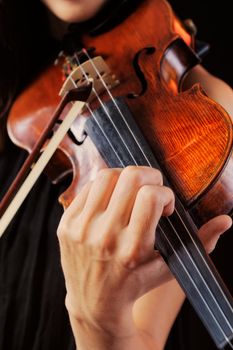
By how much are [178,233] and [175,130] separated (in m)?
0.17

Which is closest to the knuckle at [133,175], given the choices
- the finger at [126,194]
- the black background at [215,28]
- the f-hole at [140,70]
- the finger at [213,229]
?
the finger at [126,194]

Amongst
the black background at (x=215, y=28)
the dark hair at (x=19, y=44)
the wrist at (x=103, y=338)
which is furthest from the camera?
the black background at (x=215, y=28)

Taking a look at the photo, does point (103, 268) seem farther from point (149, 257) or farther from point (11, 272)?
point (11, 272)

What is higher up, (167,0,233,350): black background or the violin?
the violin

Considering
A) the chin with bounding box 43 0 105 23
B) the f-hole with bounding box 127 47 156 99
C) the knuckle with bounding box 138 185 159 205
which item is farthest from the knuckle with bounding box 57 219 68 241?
the chin with bounding box 43 0 105 23

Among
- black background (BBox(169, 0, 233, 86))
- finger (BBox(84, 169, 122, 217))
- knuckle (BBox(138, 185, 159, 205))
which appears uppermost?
finger (BBox(84, 169, 122, 217))

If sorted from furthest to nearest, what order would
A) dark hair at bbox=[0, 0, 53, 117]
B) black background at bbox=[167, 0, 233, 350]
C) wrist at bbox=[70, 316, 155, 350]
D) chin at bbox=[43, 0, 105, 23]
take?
black background at bbox=[167, 0, 233, 350]
dark hair at bbox=[0, 0, 53, 117]
chin at bbox=[43, 0, 105, 23]
wrist at bbox=[70, 316, 155, 350]

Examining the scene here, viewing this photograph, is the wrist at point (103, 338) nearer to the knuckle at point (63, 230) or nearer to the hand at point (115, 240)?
the hand at point (115, 240)

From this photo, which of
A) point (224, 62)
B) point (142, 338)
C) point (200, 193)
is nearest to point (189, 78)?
point (224, 62)

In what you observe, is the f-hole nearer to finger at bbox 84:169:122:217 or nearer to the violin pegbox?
the violin pegbox

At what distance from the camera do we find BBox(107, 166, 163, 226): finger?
1.57ft

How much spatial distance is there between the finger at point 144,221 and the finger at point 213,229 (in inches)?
3.8

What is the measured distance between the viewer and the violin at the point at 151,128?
1.65 feet

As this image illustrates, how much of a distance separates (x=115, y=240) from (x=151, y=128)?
0.22m
